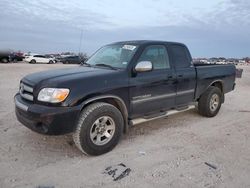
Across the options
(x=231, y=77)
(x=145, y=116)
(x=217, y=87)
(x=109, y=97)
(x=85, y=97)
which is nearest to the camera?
(x=85, y=97)

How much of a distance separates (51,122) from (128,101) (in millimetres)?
1464

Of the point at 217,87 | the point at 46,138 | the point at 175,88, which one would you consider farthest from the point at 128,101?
the point at 217,87

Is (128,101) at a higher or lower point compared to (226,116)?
higher

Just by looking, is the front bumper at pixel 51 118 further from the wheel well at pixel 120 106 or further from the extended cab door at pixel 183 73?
the extended cab door at pixel 183 73

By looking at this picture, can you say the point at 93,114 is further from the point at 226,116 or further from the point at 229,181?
the point at 226,116

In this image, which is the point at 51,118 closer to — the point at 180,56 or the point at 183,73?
the point at 183,73

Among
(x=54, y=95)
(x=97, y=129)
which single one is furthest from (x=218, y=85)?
(x=54, y=95)

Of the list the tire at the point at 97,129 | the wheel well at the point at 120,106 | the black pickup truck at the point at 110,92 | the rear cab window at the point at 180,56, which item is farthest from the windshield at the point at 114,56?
the rear cab window at the point at 180,56

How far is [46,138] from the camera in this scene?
493 cm

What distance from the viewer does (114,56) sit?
519 centimetres

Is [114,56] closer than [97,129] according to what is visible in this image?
No

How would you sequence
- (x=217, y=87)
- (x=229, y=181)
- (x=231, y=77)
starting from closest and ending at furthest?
(x=229, y=181) < (x=217, y=87) < (x=231, y=77)

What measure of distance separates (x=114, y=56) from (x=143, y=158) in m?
2.11

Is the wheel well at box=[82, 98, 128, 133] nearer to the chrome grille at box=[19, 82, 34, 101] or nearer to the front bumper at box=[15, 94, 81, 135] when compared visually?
the front bumper at box=[15, 94, 81, 135]
